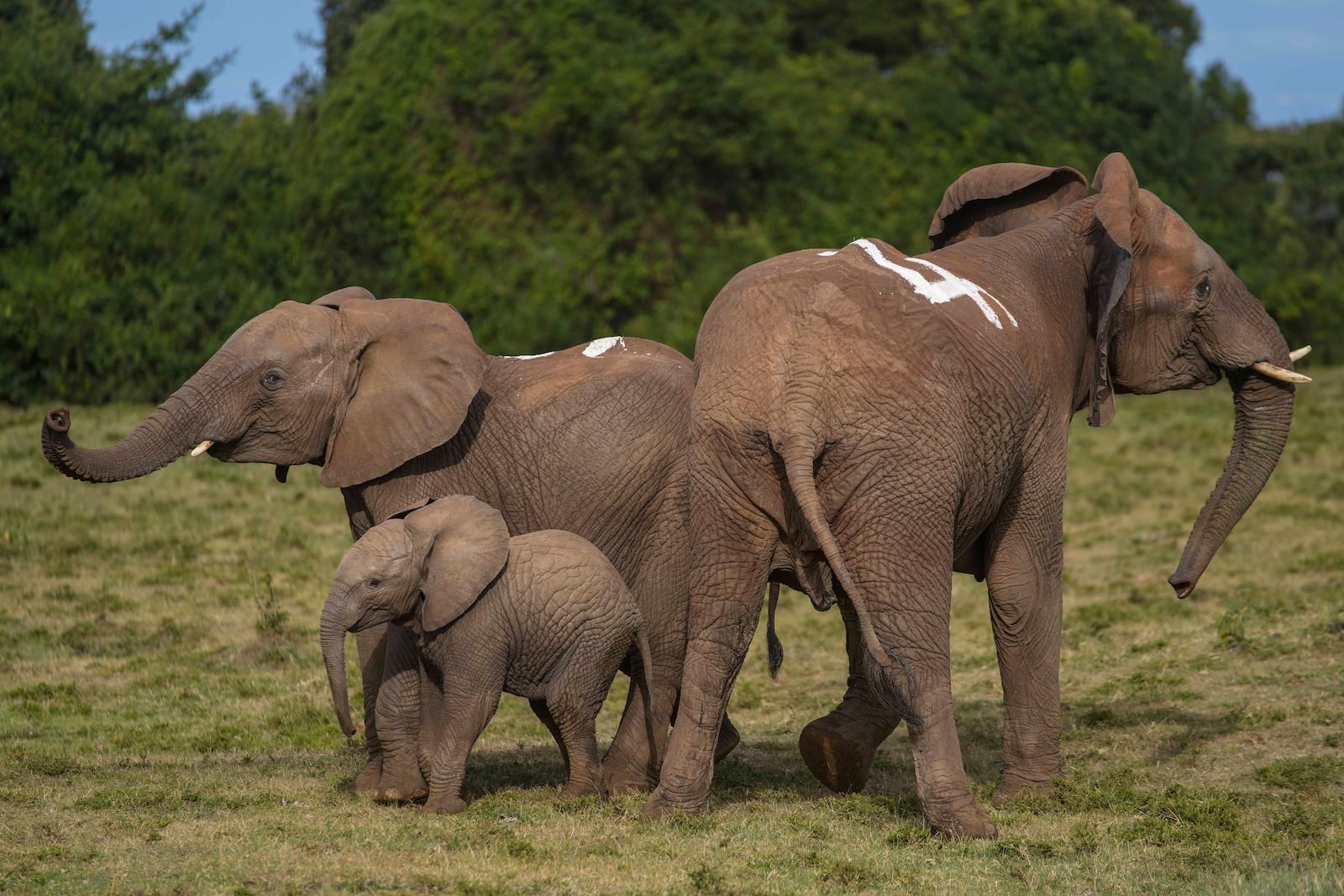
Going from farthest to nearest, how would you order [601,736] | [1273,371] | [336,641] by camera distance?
1. [601,736]
2. [1273,371]
3. [336,641]

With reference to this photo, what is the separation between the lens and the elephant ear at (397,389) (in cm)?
831

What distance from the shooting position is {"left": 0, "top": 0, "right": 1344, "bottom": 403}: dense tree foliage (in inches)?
839

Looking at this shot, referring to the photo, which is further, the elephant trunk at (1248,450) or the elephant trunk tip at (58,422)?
the elephant trunk at (1248,450)

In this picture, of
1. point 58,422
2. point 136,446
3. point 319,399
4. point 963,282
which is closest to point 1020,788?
point 963,282

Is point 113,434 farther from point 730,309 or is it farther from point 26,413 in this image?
point 730,309

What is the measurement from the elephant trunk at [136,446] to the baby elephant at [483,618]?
1.06 metres

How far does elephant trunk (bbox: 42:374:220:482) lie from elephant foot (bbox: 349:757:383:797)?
6.00ft

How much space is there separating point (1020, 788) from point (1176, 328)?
251 centimetres

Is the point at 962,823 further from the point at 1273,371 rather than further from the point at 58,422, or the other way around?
Answer: the point at 58,422

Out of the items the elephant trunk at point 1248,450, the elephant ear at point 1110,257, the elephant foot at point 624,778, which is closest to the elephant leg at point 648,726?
the elephant foot at point 624,778

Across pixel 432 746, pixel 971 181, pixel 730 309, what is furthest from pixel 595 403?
pixel 971 181

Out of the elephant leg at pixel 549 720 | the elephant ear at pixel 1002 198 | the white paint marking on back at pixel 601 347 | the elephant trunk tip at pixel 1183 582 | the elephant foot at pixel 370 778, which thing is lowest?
the elephant foot at pixel 370 778

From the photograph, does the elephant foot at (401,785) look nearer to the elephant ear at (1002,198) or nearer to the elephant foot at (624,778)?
the elephant foot at (624,778)

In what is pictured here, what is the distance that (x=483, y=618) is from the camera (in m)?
7.95
